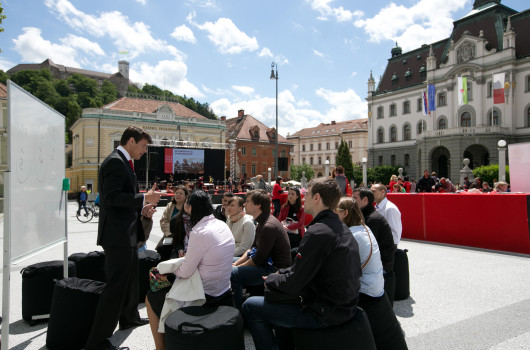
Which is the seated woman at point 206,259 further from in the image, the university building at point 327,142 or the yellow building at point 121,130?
the university building at point 327,142

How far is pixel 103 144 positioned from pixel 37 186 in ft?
138

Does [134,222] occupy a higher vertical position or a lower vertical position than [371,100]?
lower

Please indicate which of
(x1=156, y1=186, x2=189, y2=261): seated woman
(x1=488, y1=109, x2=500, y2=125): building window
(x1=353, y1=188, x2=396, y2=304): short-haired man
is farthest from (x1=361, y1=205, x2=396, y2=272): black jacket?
(x1=488, y1=109, x2=500, y2=125): building window

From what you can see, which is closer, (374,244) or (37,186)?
(374,244)

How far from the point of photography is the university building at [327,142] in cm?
7431

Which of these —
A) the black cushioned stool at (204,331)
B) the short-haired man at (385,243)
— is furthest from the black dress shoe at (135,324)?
the short-haired man at (385,243)

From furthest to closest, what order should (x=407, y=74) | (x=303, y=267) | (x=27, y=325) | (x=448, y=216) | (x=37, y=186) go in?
1. (x=407, y=74)
2. (x=448, y=216)
3. (x=27, y=325)
4. (x=37, y=186)
5. (x=303, y=267)

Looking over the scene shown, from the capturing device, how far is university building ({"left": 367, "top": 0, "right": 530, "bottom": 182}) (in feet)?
131

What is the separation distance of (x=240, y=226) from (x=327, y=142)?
7651cm

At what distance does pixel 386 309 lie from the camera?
3.19 meters

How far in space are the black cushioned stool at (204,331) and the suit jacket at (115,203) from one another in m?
1.05

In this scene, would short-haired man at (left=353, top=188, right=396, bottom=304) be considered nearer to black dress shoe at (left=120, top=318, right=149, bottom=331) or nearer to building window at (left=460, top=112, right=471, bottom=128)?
black dress shoe at (left=120, top=318, right=149, bottom=331)

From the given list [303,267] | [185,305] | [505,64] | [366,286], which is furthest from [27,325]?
[505,64]

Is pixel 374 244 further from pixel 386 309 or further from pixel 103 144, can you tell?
pixel 103 144
